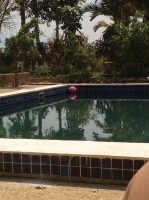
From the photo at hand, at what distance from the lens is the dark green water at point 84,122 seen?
10.0 metres

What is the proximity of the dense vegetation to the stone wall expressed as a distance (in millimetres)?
705

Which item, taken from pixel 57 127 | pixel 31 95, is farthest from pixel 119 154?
pixel 31 95

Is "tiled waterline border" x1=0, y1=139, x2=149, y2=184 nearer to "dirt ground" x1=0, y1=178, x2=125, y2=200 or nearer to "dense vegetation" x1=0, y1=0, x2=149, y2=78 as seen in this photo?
"dirt ground" x1=0, y1=178, x2=125, y2=200

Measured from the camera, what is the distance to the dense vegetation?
20.5 m

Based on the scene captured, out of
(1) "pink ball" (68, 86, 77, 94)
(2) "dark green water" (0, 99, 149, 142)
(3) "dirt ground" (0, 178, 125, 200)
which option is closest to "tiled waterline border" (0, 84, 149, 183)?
(3) "dirt ground" (0, 178, 125, 200)

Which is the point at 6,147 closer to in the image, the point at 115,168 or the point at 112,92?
the point at 115,168

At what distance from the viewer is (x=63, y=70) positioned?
75.7ft

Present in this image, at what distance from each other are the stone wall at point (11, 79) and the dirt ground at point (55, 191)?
1500 centimetres

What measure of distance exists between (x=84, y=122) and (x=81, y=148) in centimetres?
689

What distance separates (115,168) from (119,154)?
0.18 m

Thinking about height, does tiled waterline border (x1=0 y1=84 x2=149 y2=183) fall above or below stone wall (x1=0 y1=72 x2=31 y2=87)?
below

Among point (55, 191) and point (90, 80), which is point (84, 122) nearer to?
point (55, 191)

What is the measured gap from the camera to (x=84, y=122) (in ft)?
39.9

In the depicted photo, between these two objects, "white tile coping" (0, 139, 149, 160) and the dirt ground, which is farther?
"white tile coping" (0, 139, 149, 160)
